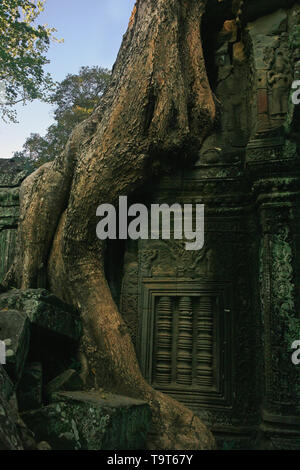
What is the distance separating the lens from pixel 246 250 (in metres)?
3.58

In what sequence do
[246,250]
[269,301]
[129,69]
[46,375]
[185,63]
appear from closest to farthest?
[46,375] → [269,301] → [246,250] → [129,69] → [185,63]

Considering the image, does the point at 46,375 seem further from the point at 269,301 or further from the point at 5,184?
the point at 5,184

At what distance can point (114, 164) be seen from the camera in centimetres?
361

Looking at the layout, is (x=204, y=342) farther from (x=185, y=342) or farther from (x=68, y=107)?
(x=68, y=107)

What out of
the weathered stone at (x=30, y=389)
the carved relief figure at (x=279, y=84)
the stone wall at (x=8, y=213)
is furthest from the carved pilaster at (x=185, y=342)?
the stone wall at (x=8, y=213)

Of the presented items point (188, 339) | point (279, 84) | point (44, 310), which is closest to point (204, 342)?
point (188, 339)

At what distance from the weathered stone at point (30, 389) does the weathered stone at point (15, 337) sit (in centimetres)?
12

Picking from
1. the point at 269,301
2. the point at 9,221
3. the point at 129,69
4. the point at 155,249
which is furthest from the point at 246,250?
the point at 9,221

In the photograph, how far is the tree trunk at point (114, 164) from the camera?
3285mm

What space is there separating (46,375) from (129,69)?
2741 mm

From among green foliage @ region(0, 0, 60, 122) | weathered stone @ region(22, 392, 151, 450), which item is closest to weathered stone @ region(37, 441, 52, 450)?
weathered stone @ region(22, 392, 151, 450)

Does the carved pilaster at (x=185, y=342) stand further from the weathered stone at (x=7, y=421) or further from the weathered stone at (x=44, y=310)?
the weathered stone at (x=7, y=421)

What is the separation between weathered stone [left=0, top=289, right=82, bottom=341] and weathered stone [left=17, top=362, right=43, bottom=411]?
302 mm
